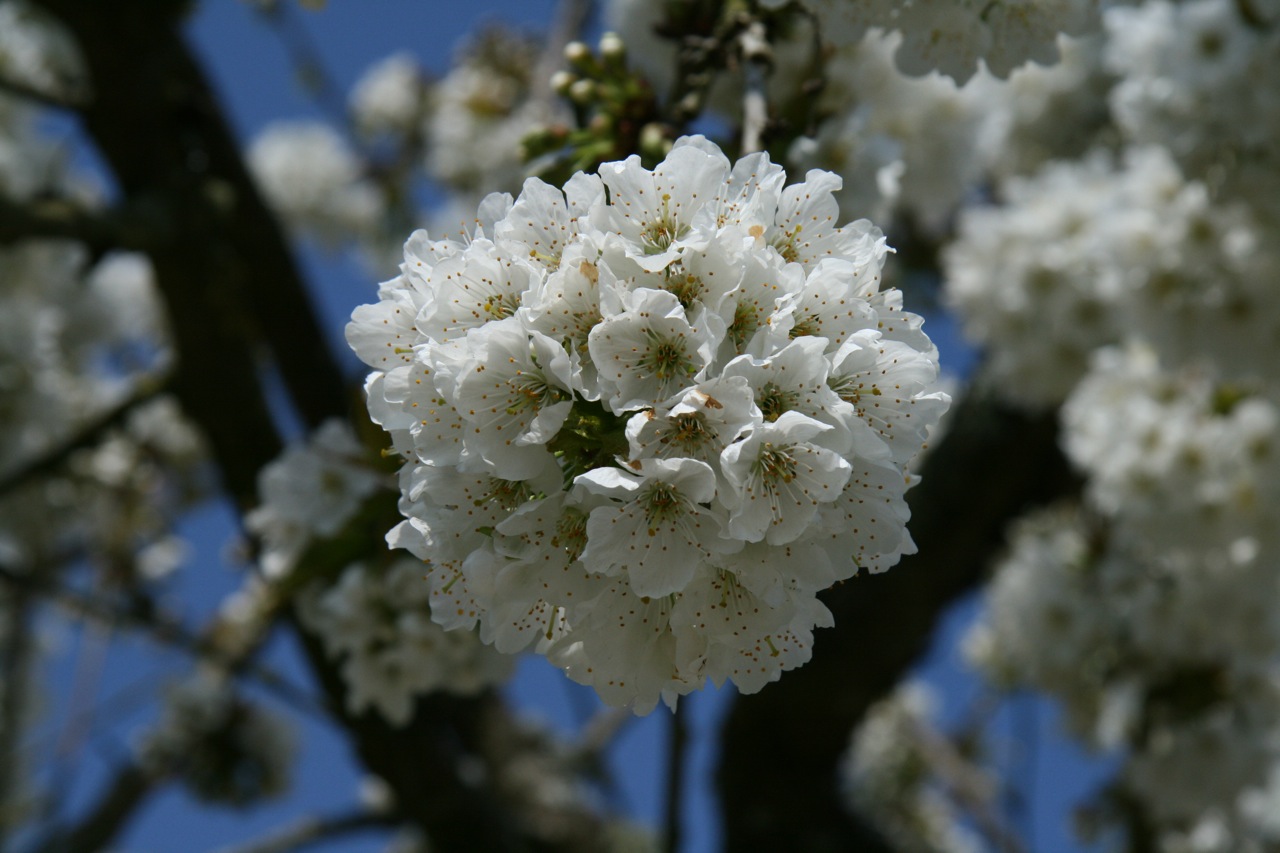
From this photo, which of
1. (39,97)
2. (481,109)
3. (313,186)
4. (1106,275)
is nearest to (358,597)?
(39,97)

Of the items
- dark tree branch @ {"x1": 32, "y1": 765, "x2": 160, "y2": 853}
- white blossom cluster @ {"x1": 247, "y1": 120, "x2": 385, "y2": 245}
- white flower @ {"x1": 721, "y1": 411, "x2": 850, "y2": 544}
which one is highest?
white blossom cluster @ {"x1": 247, "y1": 120, "x2": 385, "y2": 245}

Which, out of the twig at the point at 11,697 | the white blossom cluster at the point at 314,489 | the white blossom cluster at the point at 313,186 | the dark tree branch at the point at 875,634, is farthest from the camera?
the white blossom cluster at the point at 313,186

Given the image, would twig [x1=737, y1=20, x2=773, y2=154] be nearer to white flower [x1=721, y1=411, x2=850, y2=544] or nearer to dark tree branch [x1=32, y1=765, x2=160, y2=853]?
white flower [x1=721, y1=411, x2=850, y2=544]

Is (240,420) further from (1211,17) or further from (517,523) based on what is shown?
(1211,17)

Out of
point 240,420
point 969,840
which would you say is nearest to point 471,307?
point 240,420

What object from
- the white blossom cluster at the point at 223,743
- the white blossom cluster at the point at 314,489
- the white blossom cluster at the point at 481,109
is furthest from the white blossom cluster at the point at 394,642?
the white blossom cluster at the point at 481,109

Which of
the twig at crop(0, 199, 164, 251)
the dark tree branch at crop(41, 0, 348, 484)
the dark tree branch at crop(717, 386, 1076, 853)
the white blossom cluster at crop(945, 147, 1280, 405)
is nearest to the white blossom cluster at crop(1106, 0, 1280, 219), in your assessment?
the white blossom cluster at crop(945, 147, 1280, 405)

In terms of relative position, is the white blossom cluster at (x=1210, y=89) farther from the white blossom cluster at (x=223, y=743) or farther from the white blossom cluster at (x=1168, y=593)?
the white blossom cluster at (x=223, y=743)
